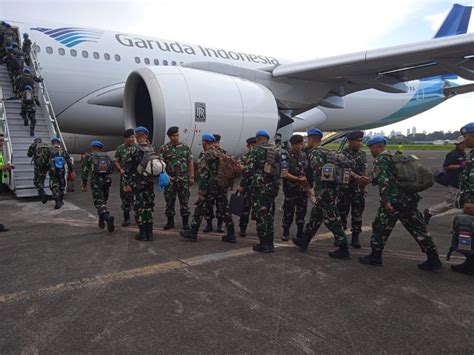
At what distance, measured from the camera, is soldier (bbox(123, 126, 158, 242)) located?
14.8 ft

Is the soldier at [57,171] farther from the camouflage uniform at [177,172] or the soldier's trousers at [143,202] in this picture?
the soldier's trousers at [143,202]

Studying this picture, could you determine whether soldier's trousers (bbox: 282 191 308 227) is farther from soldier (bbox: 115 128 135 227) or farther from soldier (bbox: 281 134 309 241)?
soldier (bbox: 115 128 135 227)

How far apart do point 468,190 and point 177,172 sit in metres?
3.51

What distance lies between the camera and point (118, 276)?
10.9ft

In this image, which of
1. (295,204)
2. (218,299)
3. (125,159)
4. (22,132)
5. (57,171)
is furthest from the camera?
(22,132)

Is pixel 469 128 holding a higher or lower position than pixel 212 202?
higher

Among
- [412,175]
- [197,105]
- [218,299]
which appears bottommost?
[218,299]

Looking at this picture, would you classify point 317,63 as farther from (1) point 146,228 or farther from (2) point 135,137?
(1) point 146,228

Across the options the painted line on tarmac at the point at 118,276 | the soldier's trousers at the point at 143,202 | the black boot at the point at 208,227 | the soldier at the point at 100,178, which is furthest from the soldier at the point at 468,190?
the soldier at the point at 100,178

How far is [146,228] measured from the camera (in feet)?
14.9

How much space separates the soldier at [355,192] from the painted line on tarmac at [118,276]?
1410 mm

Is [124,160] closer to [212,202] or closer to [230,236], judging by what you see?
[212,202]

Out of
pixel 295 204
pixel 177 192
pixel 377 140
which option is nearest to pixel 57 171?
pixel 177 192

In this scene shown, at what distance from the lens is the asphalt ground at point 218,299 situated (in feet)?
7.45
